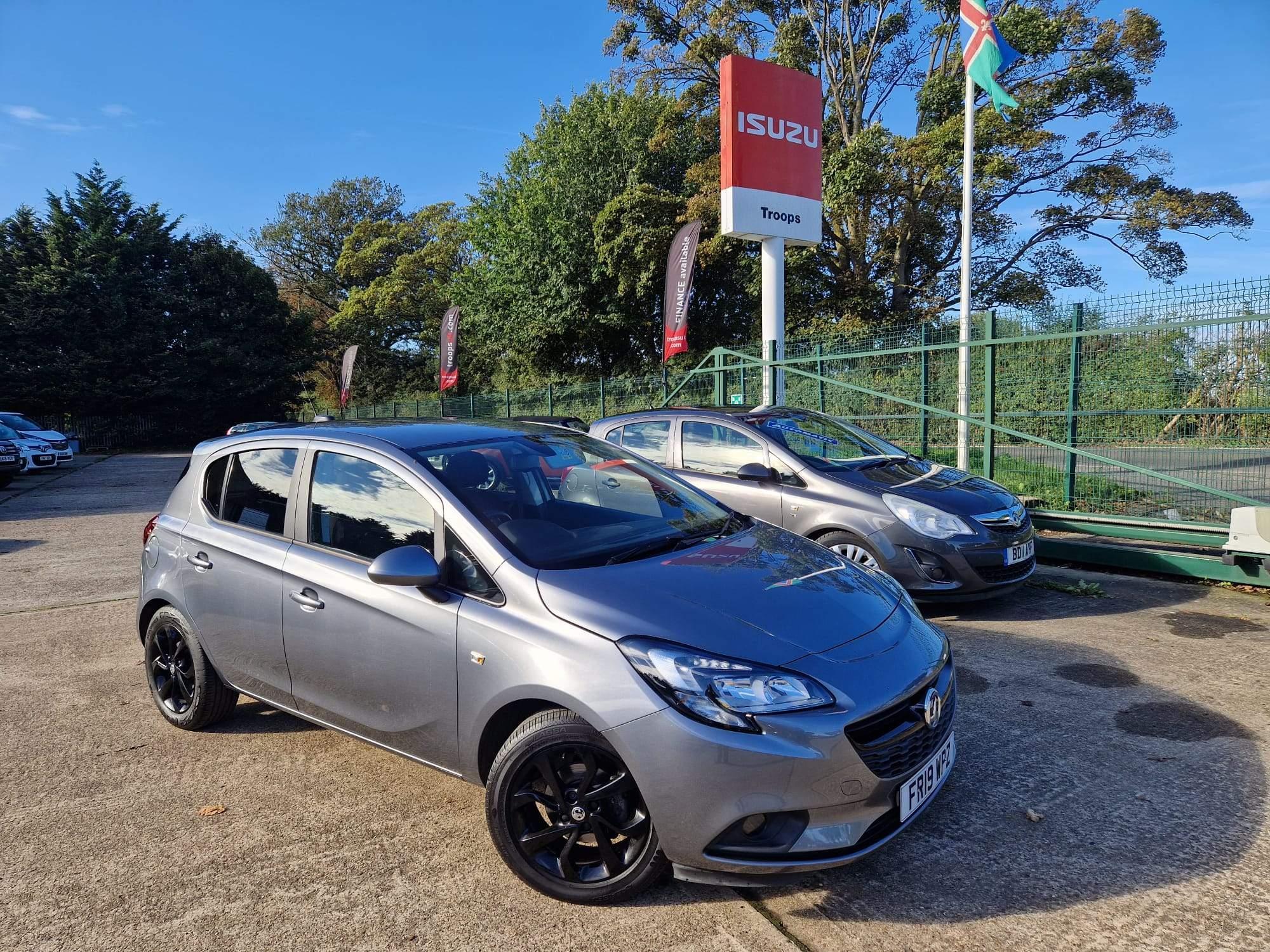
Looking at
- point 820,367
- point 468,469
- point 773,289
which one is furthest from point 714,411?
point 773,289

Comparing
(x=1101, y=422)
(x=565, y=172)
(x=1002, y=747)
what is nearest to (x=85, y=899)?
(x=1002, y=747)

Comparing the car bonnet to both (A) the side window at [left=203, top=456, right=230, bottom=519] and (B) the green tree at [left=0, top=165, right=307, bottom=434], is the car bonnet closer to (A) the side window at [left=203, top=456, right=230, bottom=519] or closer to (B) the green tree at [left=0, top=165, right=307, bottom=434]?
(A) the side window at [left=203, top=456, right=230, bottom=519]

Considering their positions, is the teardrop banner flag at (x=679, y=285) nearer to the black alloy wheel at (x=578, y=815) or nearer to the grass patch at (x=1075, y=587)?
the grass patch at (x=1075, y=587)

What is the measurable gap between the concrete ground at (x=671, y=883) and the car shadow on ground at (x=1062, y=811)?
1 cm

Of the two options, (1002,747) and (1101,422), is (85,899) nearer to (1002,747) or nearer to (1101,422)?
(1002,747)

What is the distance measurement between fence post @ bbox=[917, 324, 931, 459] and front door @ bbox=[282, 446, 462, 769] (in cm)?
844

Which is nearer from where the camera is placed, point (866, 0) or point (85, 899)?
point (85, 899)

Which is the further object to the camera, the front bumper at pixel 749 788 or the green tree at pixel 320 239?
the green tree at pixel 320 239

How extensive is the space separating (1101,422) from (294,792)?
28.1 feet

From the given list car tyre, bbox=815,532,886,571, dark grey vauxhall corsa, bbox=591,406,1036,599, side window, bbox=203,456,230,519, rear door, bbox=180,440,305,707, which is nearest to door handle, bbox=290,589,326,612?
rear door, bbox=180,440,305,707

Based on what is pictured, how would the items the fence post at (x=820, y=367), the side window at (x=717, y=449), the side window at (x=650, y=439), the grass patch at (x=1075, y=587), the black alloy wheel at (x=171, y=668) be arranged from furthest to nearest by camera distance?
1. the fence post at (x=820, y=367)
2. the side window at (x=650, y=439)
3. the side window at (x=717, y=449)
4. the grass patch at (x=1075, y=587)
5. the black alloy wheel at (x=171, y=668)

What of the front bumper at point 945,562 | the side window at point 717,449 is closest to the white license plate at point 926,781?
the front bumper at point 945,562

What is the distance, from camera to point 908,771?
252 cm

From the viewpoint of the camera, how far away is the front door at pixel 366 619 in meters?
2.90
